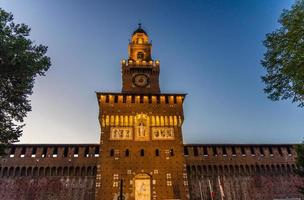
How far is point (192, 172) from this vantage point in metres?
33.1

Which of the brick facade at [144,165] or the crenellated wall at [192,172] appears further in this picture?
the crenellated wall at [192,172]

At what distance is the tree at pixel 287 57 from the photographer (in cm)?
1402

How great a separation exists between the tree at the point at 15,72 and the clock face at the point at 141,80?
20827 millimetres

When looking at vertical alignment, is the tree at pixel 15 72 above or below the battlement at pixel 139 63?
below

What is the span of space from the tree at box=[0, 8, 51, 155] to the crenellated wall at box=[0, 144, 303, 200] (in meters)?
16.3

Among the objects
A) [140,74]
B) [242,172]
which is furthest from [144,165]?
[140,74]

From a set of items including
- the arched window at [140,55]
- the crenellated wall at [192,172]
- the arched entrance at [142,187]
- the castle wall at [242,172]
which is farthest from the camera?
the arched window at [140,55]

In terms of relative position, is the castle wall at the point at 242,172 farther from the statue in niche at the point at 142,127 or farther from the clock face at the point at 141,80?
the clock face at the point at 141,80

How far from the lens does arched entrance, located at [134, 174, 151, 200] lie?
2777 cm

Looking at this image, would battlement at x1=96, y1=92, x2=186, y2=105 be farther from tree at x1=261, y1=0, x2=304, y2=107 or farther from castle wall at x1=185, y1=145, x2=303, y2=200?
tree at x1=261, y1=0, x2=304, y2=107

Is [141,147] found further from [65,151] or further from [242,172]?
[242,172]

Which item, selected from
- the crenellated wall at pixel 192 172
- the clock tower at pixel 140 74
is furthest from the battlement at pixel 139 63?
the crenellated wall at pixel 192 172

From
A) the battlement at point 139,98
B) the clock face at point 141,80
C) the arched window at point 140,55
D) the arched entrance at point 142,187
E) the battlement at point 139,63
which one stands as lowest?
the arched entrance at point 142,187

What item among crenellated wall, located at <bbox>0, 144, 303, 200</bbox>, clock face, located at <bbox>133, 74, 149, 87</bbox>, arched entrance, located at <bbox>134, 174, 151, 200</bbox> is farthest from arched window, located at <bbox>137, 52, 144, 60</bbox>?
arched entrance, located at <bbox>134, 174, 151, 200</bbox>
